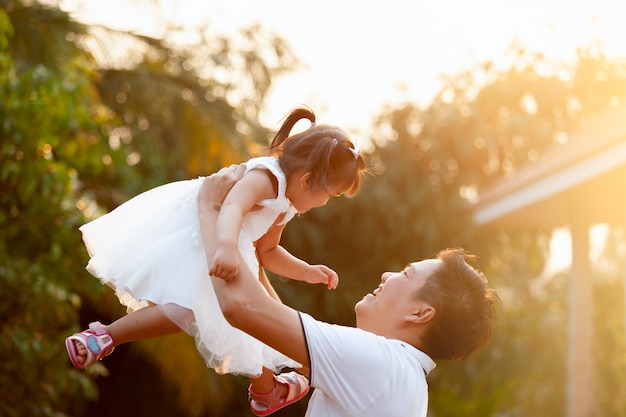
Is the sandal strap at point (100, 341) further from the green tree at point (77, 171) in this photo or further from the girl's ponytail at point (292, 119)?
the green tree at point (77, 171)

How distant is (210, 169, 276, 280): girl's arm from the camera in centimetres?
213

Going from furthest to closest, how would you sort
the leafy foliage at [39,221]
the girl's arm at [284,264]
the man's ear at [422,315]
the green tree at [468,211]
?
the green tree at [468,211]
the leafy foliage at [39,221]
the girl's arm at [284,264]
the man's ear at [422,315]

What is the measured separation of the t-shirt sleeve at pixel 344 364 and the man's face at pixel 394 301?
174 mm

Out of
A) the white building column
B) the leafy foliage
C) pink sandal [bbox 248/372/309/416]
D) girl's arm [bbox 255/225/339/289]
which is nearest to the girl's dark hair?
girl's arm [bbox 255/225/339/289]

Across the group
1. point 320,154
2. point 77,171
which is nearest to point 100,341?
point 320,154

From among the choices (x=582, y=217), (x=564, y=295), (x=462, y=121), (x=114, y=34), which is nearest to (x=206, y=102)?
(x=114, y=34)

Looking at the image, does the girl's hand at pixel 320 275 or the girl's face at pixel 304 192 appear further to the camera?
the girl's hand at pixel 320 275

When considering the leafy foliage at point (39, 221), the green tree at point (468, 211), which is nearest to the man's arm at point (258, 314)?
the leafy foliage at point (39, 221)

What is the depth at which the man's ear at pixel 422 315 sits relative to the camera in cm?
238

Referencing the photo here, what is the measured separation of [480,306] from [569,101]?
55.3ft

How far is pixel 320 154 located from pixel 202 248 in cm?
38

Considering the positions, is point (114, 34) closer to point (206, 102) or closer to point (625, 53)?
point (206, 102)

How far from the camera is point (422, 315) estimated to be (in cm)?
239

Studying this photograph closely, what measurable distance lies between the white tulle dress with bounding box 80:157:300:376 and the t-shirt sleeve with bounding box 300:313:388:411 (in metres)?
0.32
